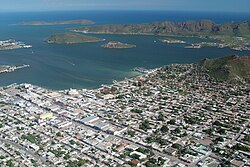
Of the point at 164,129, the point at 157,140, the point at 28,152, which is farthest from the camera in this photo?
the point at 164,129

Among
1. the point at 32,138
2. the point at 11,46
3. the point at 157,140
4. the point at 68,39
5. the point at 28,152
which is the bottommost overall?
the point at 28,152

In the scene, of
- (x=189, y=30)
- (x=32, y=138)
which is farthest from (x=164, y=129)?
(x=189, y=30)

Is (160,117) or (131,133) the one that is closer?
(131,133)

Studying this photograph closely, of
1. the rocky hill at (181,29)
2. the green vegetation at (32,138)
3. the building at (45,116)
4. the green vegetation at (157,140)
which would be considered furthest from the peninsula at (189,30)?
the green vegetation at (32,138)

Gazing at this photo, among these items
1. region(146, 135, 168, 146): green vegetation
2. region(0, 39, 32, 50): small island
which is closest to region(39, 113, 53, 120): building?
region(146, 135, 168, 146): green vegetation

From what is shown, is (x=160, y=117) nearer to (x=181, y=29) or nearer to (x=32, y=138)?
(x=32, y=138)

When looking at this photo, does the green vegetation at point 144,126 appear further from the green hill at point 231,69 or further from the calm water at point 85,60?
the green hill at point 231,69

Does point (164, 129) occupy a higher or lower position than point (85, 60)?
lower

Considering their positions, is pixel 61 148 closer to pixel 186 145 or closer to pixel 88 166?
pixel 88 166

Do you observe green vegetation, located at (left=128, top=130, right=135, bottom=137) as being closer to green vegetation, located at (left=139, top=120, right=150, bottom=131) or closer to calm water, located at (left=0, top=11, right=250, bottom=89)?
green vegetation, located at (left=139, top=120, right=150, bottom=131)
